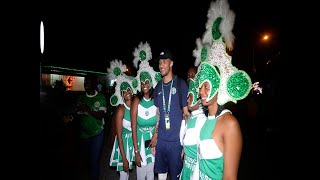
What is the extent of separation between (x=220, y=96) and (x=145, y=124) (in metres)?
2.21

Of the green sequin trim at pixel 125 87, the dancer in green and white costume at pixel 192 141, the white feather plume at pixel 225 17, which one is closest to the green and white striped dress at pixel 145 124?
the green sequin trim at pixel 125 87

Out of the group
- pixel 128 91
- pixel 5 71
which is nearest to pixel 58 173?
pixel 128 91

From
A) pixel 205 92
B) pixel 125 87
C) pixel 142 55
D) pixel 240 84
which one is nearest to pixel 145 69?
pixel 142 55

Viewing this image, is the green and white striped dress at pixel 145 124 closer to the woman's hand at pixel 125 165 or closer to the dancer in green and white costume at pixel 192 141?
the woman's hand at pixel 125 165

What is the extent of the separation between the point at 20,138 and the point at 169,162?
2374 mm

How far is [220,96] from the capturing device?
2.61 meters

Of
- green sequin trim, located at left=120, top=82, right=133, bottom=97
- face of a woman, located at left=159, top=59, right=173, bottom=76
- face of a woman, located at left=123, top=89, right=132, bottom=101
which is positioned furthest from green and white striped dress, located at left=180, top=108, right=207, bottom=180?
green sequin trim, located at left=120, top=82, right=133, bottom=97

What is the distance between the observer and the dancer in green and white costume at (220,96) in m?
2.27

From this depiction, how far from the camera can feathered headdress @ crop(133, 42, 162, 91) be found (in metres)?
4.82

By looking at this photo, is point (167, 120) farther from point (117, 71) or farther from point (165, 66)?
point (117, 71)

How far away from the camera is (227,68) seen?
102 inches

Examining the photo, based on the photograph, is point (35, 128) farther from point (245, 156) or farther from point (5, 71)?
point (245, 156)

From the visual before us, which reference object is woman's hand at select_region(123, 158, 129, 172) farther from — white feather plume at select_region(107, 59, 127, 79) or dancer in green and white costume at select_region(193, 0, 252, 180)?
dancer in green and white costume at select_region(193, 0, 252, 180)

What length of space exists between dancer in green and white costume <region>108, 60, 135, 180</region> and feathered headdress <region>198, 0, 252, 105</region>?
2435 mm
